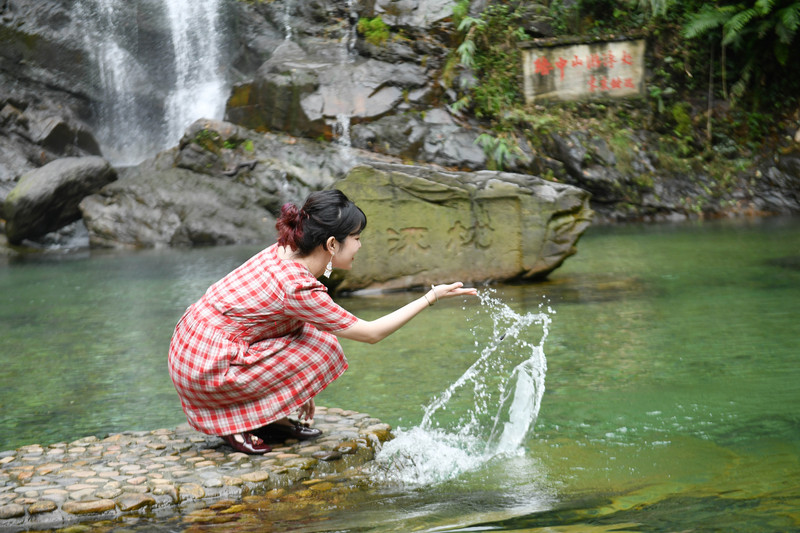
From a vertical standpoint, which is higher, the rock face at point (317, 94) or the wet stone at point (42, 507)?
the rock face at point (317, 94)

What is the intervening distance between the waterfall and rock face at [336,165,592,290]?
11281 millimetres

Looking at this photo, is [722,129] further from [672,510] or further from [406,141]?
[672,510]

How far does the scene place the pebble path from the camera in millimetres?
2957

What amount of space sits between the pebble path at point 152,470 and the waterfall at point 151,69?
50.7 ft

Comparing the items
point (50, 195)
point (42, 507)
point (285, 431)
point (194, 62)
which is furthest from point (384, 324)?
point (194, 62)

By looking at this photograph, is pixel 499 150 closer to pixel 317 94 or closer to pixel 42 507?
pixel 317 94

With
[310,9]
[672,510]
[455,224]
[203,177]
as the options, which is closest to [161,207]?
[203,177]

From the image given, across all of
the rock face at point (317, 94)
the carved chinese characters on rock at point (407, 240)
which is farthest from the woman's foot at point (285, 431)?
the rock face at point (317, 94)

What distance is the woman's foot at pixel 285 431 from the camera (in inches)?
146

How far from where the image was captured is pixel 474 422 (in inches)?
166

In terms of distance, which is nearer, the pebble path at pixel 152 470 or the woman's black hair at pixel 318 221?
the pebble path at pixel 152 470

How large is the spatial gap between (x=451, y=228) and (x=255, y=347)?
197 inches

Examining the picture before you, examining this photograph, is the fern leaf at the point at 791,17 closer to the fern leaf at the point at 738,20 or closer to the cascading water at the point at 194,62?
the fern leaf at the point at 738,20

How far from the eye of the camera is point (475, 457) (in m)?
3.67
